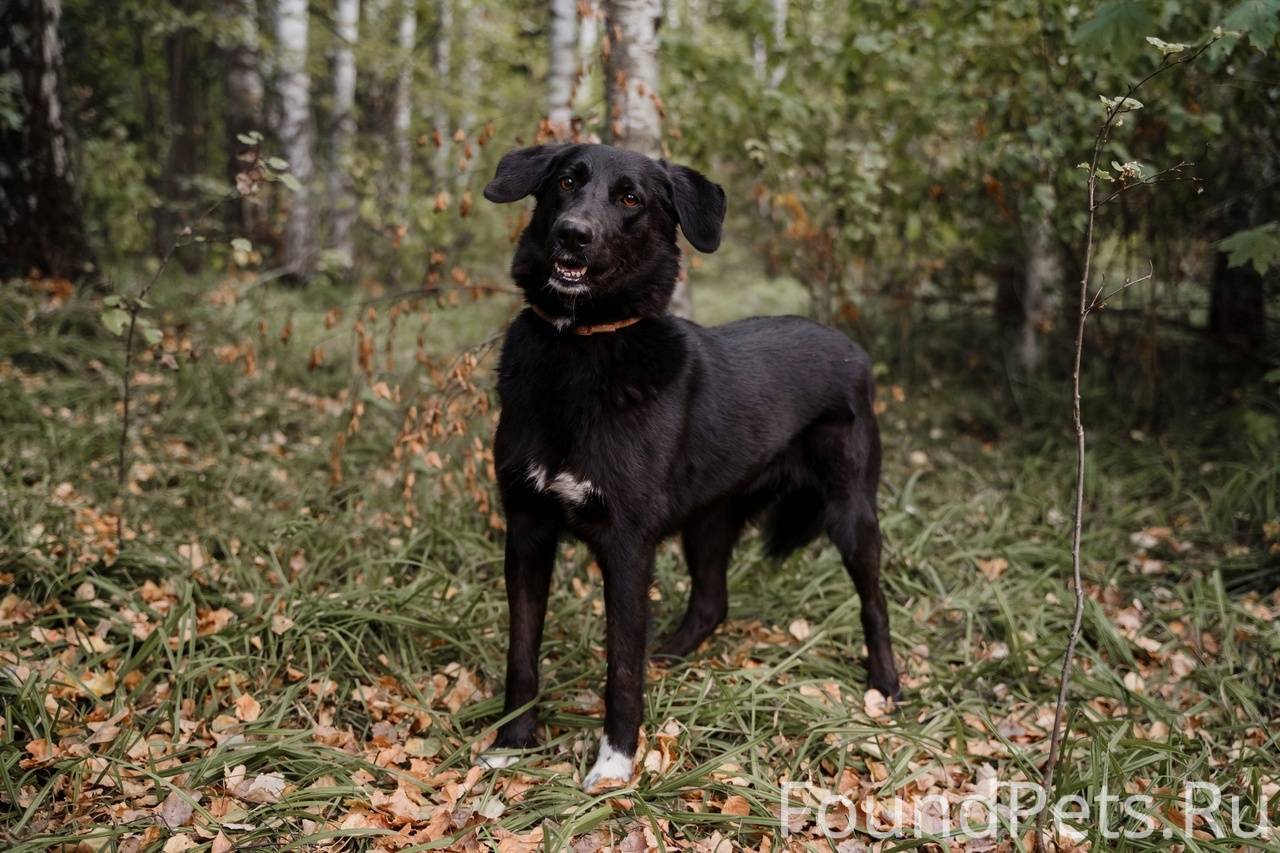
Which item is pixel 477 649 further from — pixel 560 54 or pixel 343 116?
pixel 343 116

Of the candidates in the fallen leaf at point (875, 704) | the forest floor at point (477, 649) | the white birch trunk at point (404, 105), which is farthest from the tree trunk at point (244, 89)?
the fallen leaf at point (875, 704)

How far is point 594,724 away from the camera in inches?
116

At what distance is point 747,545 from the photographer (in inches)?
161

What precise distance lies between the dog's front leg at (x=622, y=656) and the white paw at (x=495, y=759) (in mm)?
234

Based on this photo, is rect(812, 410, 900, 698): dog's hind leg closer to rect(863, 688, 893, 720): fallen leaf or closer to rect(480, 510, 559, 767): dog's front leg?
rect(863, 688, 893, 720): fallen leaf

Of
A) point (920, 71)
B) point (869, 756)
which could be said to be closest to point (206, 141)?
point (920, 71)

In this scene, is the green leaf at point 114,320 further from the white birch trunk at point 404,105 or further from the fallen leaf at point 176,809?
the white birch trunk at point 404,105

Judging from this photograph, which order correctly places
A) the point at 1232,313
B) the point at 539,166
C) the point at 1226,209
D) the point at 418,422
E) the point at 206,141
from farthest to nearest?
the point at 206,141 < the point at 1232,313 < the point at 1226,209 < the point at 418,422 < the point at 539,166

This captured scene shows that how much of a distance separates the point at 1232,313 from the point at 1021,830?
4.90 m

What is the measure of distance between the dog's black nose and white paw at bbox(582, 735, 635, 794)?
1.42 meters

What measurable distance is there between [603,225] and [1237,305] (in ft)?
17.0

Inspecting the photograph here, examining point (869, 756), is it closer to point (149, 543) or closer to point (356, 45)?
point (149, 543)

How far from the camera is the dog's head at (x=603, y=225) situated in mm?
2641

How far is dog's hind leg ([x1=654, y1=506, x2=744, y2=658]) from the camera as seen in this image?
3.54 metres
